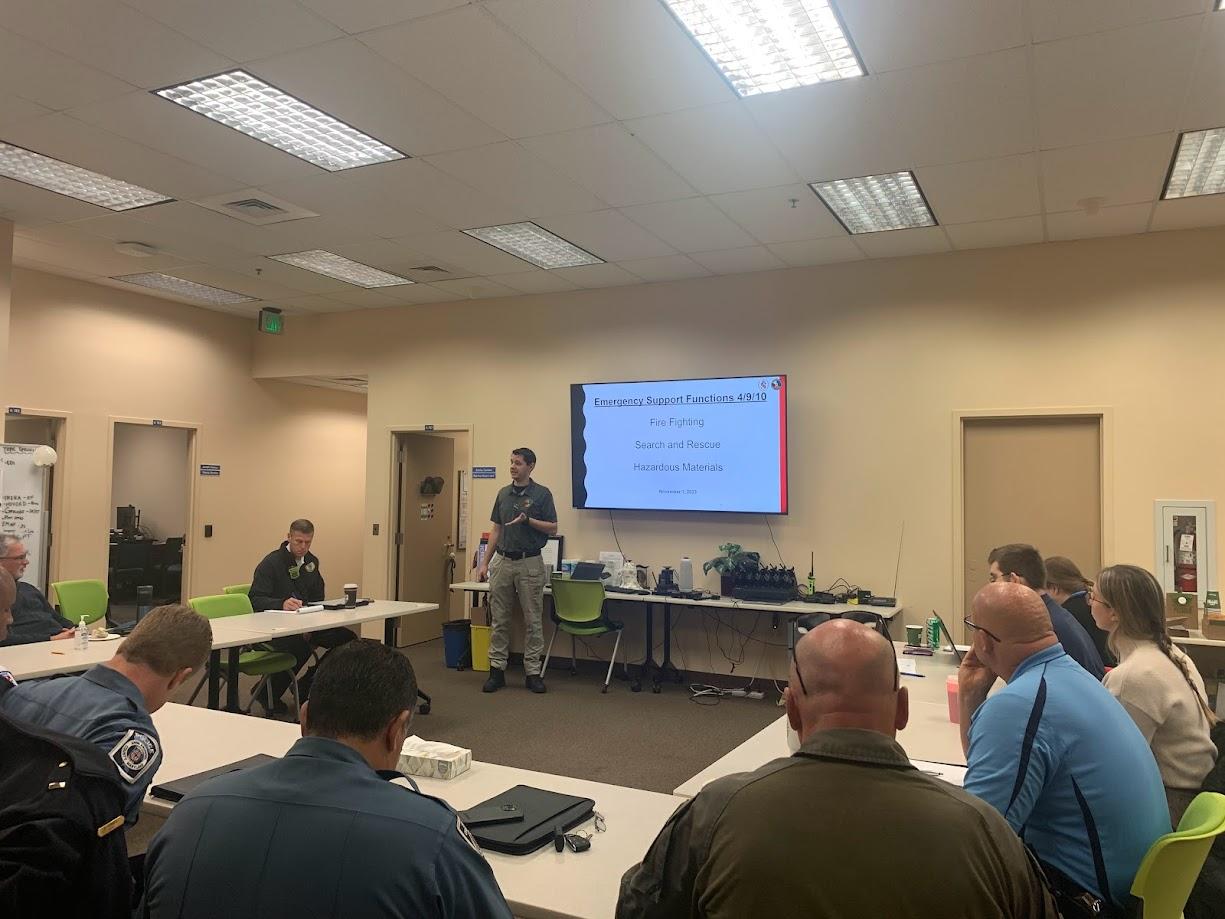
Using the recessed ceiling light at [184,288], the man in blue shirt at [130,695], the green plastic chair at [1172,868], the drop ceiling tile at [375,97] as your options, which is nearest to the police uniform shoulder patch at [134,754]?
the man in blue shirt at [130,695]

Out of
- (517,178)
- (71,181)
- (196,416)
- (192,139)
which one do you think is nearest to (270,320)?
(196,416)

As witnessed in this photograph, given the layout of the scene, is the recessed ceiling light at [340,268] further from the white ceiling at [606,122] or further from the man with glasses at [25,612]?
the man with glasses at [25,612]

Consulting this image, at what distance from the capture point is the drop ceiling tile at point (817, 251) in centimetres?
579

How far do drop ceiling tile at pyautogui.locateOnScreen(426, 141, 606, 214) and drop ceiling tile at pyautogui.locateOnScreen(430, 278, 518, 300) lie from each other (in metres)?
1.94

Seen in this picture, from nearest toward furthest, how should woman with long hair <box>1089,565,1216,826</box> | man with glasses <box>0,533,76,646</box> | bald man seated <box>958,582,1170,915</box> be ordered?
bald man seated <box>958,582,1170,915</box>, woman with long hair <box>1089,565,1216,826</box>, man with glasses <box>0,533,76,646</box>

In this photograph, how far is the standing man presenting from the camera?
6469 mm

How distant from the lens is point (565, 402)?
7289 millimetres

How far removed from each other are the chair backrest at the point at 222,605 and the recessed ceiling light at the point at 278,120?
2687 mm

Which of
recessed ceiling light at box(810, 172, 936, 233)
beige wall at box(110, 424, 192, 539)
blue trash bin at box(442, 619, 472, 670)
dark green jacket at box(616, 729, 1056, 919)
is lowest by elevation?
blue trash bin at box(442, 619, 472, 670)

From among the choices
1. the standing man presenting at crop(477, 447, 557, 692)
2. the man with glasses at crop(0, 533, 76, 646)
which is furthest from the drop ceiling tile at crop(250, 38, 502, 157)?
the standing man presenting at crop(477, 447, 557, 692)

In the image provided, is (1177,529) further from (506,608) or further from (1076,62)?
(506,608)

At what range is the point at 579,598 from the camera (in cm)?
637

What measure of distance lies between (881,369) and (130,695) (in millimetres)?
5297

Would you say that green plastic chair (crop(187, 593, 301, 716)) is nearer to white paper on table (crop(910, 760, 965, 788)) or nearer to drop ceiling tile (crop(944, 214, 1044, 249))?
white paper on table (crop(910, 760, 965, 788))
